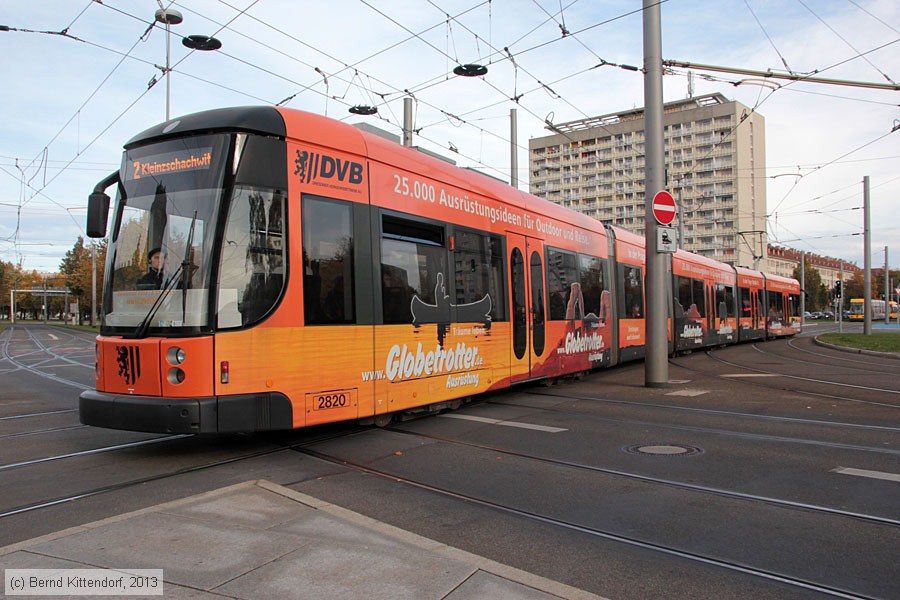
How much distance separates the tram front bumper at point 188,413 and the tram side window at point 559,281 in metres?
6.58

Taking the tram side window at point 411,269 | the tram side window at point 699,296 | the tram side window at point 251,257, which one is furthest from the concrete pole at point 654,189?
the tram side window at point 699,296

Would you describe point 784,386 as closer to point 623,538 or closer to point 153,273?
point 623,538

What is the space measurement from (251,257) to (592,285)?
912 centimetres

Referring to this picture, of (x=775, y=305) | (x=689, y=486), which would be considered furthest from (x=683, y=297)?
(x=689, y=486)

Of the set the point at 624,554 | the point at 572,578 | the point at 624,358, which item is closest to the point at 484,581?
the point at 572,578

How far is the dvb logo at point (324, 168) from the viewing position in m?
6.61

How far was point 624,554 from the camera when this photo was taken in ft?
13.1

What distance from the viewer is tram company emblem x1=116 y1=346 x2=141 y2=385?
6102 millimetres

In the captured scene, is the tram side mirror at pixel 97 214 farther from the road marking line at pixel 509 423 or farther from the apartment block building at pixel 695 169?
the apartment block building at pixel 695 169

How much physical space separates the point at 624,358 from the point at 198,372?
1185 cm

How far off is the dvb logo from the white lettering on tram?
2.09 meters

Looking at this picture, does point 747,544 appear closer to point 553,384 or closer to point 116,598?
point 116,598

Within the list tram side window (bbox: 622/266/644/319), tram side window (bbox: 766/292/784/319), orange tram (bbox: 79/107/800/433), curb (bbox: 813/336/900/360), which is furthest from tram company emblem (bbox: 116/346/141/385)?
tram side window (bbox: 766/292/784/319)

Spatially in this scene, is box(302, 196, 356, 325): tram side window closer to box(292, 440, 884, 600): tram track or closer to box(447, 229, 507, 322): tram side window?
box(292, 440, 884, 600): tram track
